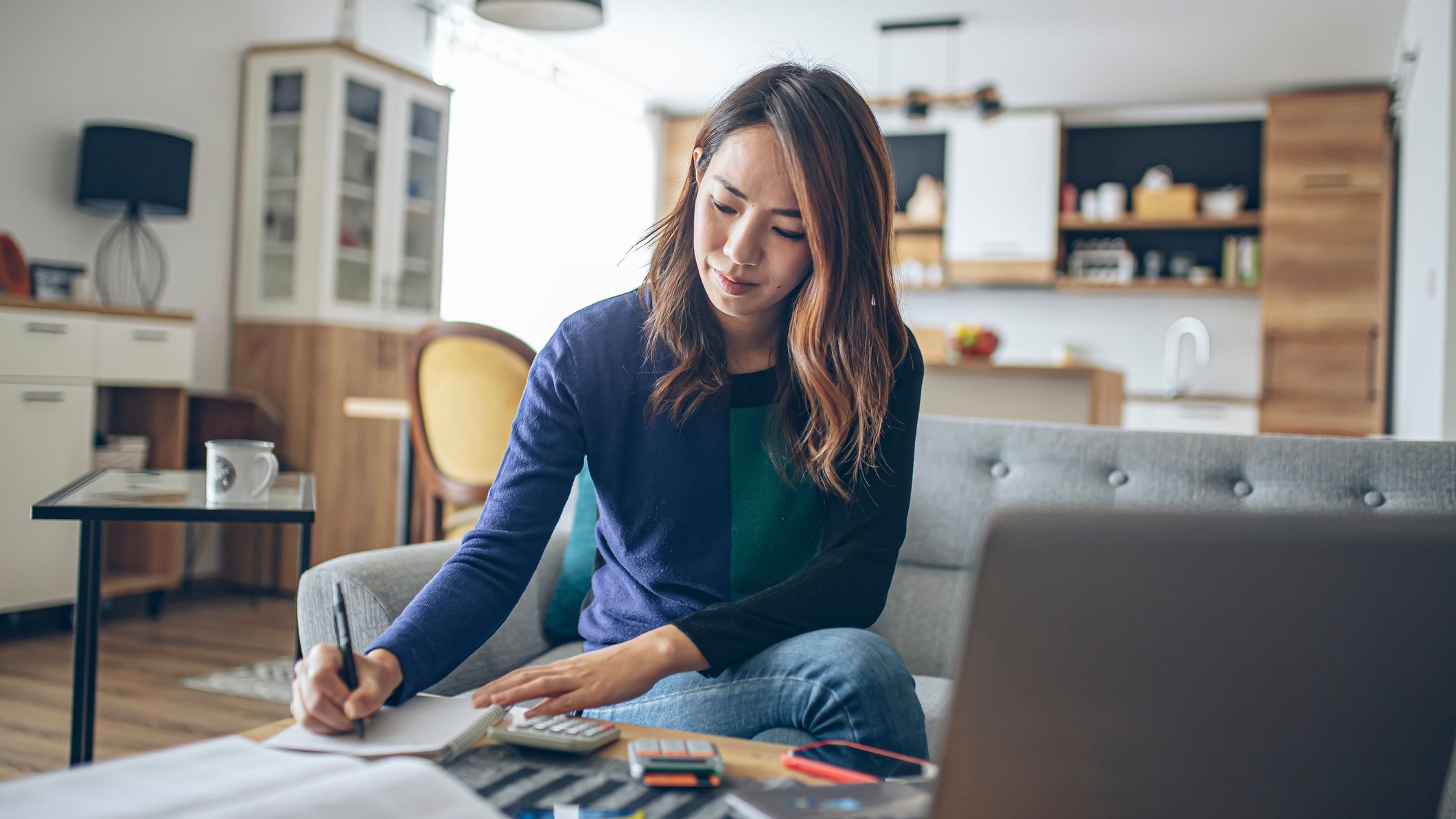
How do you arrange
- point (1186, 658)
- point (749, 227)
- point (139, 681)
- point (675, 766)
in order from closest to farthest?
point (1186, 658), point (675, 766), point (749, 227), point (139, 681)

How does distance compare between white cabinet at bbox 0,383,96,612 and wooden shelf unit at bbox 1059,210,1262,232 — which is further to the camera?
wooden shelf unit at bbox 1059,210,1262,232

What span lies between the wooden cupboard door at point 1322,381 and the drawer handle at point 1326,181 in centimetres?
80

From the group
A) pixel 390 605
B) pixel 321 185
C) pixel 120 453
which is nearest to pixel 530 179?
pixel 321 185

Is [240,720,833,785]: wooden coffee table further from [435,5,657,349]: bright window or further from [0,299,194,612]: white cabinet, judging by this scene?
[435,5,657,349]: bright window

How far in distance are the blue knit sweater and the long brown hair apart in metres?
0.03

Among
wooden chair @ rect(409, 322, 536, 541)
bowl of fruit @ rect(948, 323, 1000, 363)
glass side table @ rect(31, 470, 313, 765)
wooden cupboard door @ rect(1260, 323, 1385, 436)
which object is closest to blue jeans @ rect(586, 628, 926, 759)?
glass side table @ rect(31, 470, 313, 765)

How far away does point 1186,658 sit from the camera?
0.54 metres

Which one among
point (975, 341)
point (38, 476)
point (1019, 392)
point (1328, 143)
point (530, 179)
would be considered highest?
point (1328, 143)

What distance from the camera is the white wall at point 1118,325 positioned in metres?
6.73

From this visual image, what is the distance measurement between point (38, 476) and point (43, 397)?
234 millimetres

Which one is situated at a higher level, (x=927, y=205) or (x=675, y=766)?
(x=927, y=205)

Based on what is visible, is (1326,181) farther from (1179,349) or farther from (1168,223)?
(1179,349)

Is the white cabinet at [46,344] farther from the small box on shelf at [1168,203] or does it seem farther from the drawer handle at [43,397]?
the small box on shelf at [1168,203]

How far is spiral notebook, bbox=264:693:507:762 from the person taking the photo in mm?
762
